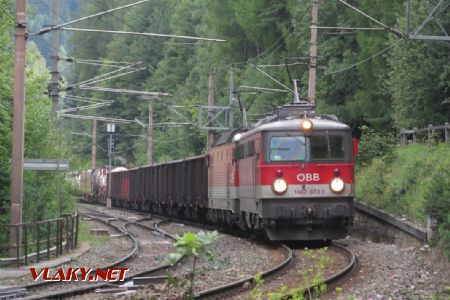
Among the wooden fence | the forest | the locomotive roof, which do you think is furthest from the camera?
the wooden fence

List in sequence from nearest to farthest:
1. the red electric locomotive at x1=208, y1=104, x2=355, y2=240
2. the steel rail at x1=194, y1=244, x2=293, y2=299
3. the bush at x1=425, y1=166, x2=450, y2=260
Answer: the steel rail at x1=194, y1=244, x2=293, y2=299
the bush at x1=425, y1=166, x2=450, y2=260
the red electric locomotive at x1=208, y1=104, x2=355, y2=240

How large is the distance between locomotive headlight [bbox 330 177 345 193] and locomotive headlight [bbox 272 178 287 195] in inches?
40.5

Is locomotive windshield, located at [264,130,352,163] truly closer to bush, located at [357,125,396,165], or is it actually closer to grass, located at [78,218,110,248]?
grass, located at [78,218,110,248]

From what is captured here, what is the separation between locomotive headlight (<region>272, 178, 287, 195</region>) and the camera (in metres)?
18.9

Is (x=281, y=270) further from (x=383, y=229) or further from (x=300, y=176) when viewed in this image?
(x=383, y=229)

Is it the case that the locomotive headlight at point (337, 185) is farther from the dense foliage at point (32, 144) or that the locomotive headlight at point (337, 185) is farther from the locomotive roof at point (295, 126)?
the dense foliage at point (32, 144)

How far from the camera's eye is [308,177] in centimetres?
1894

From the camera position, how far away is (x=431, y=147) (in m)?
26.9

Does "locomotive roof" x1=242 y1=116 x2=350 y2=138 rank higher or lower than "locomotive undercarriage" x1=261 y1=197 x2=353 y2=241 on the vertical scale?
higher

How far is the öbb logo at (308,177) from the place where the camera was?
746 inches

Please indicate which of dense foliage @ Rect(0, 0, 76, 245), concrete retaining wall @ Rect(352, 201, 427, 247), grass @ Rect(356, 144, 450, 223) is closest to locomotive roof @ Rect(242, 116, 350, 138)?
concrete retaining wall @ Rect(352, 201, 427, 247)

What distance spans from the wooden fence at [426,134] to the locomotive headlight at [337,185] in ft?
27.4

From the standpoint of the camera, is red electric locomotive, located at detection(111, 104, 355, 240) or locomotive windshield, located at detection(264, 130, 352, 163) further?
locomotive windshield, located at detection(264, 130, 352, 163)

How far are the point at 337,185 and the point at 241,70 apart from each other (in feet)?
149
